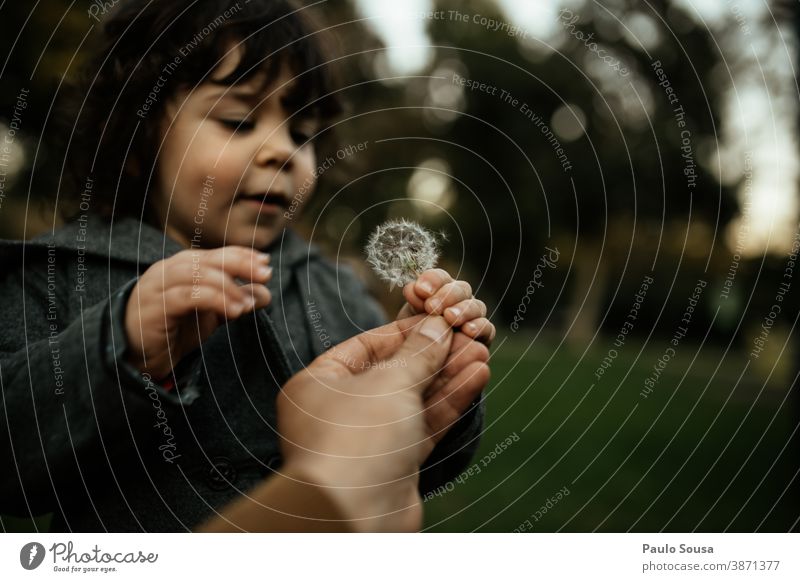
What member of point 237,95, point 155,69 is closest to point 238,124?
point 237,95

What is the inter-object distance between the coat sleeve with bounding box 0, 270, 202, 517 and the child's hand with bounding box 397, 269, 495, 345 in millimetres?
204

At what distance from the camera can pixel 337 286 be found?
2.86 feet

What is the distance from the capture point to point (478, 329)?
57cm

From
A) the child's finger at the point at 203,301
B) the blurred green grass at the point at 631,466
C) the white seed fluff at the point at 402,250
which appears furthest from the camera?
the blurred green grass at the point at 631,466

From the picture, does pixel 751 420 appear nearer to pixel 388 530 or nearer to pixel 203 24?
pixel 388 530

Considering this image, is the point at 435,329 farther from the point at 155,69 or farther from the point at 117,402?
the point at 155,69

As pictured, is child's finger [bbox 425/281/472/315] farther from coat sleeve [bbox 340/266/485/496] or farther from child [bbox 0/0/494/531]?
coat sleeve [bbox 340/266/485/496]

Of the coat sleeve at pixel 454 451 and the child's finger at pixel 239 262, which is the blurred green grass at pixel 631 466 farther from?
the child's finger at pixel 239 262

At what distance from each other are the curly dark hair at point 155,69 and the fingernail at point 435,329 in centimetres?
28

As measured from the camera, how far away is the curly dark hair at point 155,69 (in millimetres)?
675

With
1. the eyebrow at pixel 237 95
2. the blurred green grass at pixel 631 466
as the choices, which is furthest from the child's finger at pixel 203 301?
the blurred green grass at pixel 631 466

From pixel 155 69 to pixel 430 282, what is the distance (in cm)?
41
